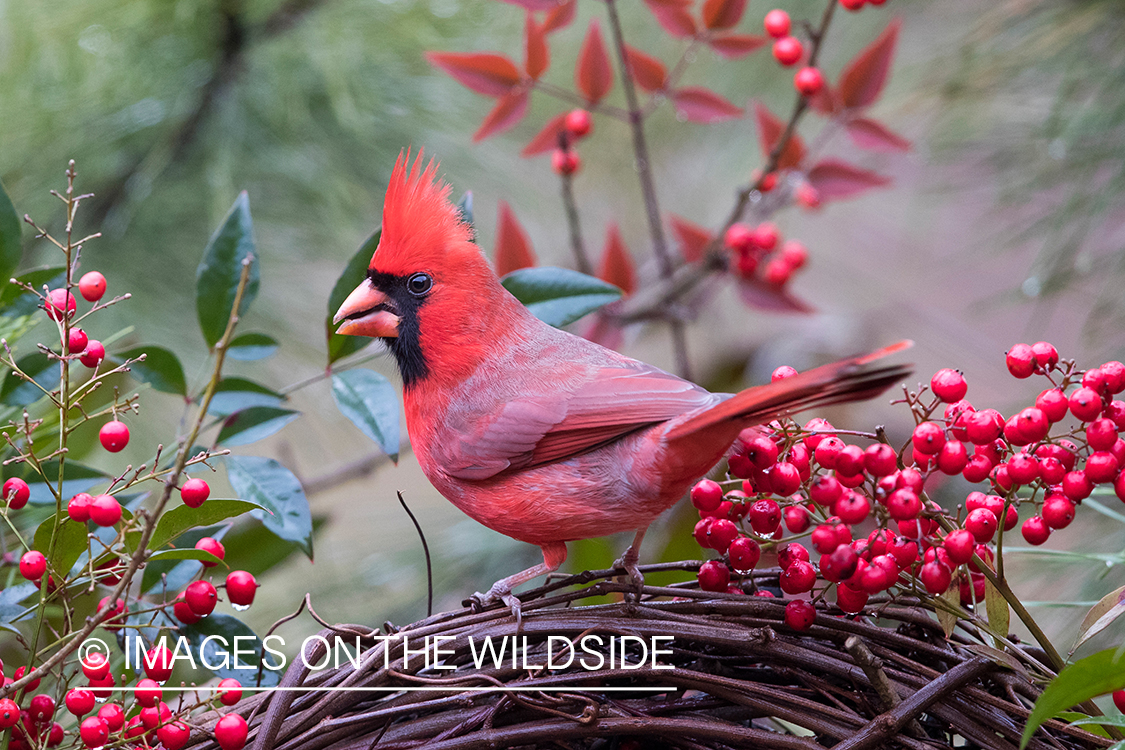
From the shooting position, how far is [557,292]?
3.76 ft

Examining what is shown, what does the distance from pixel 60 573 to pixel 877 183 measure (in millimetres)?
1296

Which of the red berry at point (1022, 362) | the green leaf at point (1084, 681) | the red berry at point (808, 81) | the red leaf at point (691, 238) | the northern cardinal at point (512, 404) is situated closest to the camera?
the green leaf at point (1084, 681)

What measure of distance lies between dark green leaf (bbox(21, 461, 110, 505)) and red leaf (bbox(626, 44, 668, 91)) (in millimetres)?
1003

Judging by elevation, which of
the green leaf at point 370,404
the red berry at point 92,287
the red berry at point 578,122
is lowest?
the green leaf at point 370,404

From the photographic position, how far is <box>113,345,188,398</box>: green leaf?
1.00 metres

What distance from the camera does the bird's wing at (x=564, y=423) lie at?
98 cm

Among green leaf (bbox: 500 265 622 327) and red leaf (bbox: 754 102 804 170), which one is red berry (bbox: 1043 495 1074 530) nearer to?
green leaf (bbox: 500 265 622 327)

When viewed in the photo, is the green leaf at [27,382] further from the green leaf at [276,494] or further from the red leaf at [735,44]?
the red leaf at [735,44]

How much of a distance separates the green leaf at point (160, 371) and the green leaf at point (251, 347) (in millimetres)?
62

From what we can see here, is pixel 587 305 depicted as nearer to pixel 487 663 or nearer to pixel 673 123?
pixel 487 663

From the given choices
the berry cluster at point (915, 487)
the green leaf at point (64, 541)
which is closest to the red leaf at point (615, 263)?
the berry cluster at point (915, 487)

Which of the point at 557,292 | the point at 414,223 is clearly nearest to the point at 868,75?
the point at 557,292

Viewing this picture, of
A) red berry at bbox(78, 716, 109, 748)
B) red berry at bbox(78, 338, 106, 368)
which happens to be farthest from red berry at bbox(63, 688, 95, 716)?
red berry at bbox(78, 338, 106, 368)

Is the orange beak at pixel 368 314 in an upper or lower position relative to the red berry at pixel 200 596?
upper
